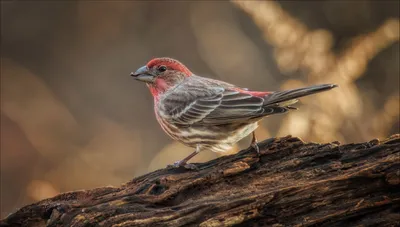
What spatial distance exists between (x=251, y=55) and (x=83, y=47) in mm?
2191

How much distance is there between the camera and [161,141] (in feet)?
23.0

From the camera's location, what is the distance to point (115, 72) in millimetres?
7773

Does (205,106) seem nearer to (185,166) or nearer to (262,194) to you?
(185,166)

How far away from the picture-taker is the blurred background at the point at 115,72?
21.3 ft

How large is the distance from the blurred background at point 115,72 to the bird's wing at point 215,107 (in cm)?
111

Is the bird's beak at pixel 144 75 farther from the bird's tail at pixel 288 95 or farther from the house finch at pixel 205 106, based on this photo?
the bird's tail at pixel 288 95

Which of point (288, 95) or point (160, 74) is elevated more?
point (160, 74)

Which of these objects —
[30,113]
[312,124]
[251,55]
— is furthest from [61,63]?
[312,124]

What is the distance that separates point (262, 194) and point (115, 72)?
485cm

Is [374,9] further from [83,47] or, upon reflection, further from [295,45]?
[83,47]

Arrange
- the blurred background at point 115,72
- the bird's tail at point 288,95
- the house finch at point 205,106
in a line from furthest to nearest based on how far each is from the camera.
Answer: the blurred background at point 115,72, the house finch at point 205,106, the bird's tail at point 288,95

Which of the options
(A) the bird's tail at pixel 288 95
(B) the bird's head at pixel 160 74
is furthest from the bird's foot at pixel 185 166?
(B) the bird's head at pixel 160 74

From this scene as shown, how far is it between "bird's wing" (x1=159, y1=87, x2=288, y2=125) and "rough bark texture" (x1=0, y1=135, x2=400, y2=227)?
297 millimetres

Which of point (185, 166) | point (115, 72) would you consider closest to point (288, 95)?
point (185, 166)
